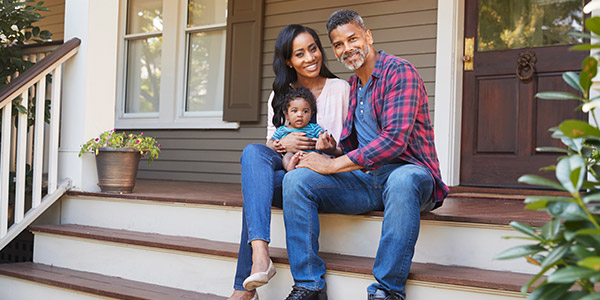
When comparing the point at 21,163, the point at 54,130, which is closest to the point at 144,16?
the point at 54,130

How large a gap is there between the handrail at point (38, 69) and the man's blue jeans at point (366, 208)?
1.83 meters

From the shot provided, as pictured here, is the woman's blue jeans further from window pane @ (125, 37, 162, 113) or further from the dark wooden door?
window pane @ (125, 37, 162, 113)

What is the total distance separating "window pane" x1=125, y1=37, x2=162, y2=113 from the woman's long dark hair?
3213 mm

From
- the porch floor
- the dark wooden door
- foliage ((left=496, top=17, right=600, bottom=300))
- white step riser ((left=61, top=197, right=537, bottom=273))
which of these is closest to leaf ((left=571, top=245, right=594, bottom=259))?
foliage ((left=496, top=17, right=600, bottom=300))

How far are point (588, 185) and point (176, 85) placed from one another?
183 inches

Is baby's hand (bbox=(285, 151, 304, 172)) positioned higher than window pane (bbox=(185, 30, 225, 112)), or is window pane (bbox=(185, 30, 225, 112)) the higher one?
window pane (bbox=(185, 30, 225, 112))

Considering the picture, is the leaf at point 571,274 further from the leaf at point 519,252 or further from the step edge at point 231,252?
the step edge at point 231,252

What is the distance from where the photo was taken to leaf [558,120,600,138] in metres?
0.99

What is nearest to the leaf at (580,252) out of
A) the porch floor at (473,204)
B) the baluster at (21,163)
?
the porch floor at (473,204)

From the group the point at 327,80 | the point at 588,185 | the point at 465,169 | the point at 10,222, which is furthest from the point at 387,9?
the point at 588,185

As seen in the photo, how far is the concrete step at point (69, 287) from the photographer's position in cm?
258

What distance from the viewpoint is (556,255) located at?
0.99 m

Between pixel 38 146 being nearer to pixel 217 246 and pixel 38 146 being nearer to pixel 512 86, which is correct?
pixel 217 246

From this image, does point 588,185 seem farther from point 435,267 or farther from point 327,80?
point 327,80
